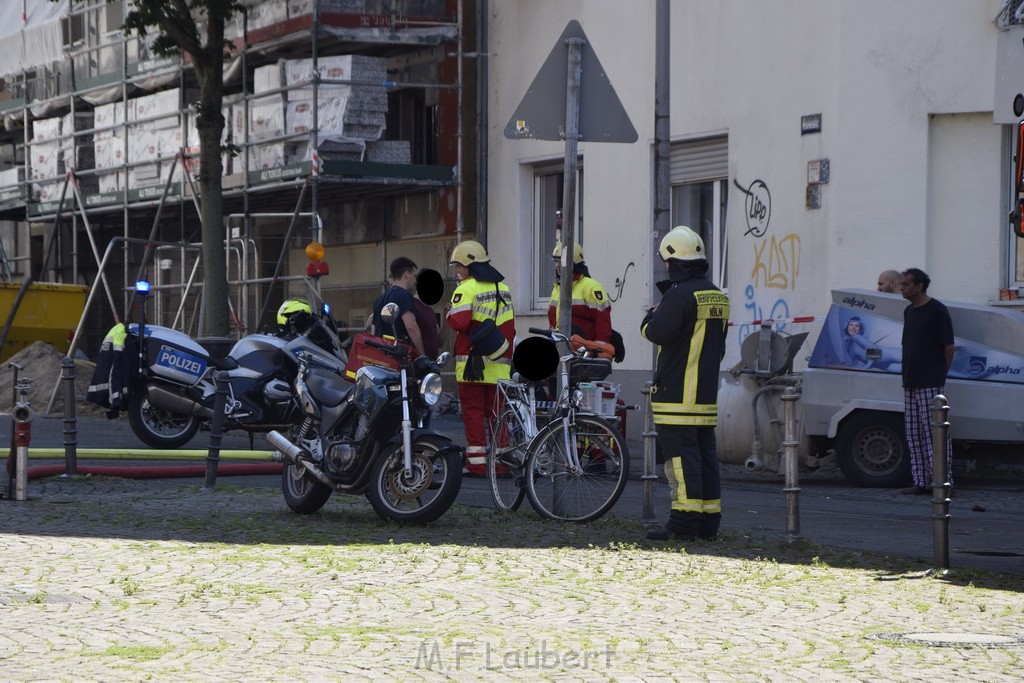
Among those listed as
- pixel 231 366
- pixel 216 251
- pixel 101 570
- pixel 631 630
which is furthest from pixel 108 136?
pixel 631 630

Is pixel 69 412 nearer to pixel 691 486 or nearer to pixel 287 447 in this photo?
pixel 287 447

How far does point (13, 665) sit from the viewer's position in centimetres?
562

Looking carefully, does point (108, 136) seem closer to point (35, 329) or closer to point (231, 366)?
point (35, 329)

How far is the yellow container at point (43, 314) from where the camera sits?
25000 millimetres

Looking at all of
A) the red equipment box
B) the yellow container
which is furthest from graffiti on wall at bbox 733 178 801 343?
the yellow container

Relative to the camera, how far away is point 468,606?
273 inches

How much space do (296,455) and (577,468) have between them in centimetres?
178

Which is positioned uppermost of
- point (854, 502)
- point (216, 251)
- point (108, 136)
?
point (108, 136)

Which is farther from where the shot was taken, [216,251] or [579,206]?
[216,251]

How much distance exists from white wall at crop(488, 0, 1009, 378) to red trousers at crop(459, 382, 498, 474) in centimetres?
512

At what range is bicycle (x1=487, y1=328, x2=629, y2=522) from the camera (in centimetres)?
965

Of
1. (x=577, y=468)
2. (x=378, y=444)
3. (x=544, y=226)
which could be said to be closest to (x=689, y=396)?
(x=577, y=468)

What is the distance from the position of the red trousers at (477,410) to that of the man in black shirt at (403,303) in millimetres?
898

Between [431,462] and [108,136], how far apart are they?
61.4ft
